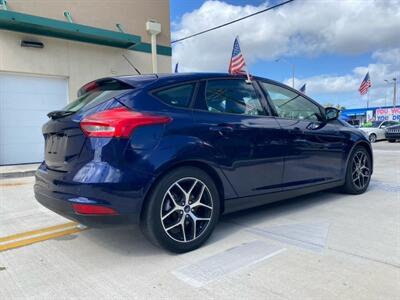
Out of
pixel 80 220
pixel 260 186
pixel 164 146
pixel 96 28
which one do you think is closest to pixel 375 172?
pixel 260 186

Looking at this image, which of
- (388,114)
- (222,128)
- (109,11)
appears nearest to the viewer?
(222,128)

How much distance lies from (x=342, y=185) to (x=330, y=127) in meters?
0.93

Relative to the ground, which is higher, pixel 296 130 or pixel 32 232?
pixel 296 130

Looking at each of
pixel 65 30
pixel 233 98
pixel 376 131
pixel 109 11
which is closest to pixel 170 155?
pixel 233 98

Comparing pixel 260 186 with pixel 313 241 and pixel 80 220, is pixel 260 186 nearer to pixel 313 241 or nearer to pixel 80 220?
pixel 313 241

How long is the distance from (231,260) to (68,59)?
10.9m

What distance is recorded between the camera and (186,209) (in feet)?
10.5

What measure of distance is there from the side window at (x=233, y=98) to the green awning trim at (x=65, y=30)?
29.1 ft

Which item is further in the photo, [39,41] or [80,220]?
[39,41]

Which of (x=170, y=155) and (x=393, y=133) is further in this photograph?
(x=393, y=133)

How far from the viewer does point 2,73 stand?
35.8ft

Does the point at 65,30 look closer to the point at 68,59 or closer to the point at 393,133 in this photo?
the point at 68,59

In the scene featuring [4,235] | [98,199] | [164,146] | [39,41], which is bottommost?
[4,235]

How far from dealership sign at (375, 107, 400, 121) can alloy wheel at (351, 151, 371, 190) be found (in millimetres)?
40154
